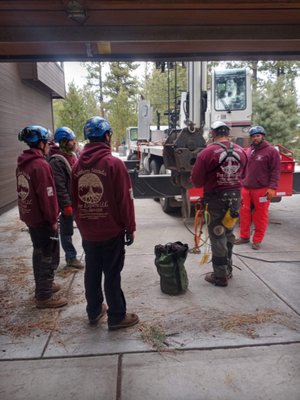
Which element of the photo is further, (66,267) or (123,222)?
(66,267)

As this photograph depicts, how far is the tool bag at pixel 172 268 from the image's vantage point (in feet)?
13.6

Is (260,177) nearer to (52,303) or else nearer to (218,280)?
(218,280)

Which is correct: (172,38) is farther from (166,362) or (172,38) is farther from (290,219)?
(290,219)

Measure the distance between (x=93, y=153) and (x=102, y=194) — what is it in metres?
0.38

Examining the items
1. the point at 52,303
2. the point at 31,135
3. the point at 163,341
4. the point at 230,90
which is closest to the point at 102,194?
the point at 31,135

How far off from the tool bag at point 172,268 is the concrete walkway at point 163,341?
135mm

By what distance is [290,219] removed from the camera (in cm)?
800

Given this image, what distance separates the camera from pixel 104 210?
3213 mm

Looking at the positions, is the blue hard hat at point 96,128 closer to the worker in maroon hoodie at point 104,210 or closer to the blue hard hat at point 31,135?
the worker in maroon hoodie at point 104,210

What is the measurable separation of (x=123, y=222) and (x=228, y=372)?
1.46m

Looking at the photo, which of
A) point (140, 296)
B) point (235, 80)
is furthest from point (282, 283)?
point (235, 80)

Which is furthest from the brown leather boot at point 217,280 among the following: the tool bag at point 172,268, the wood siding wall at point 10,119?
the wood siding wall at point 10,119

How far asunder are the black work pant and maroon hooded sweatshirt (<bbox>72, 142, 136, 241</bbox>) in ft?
2.55

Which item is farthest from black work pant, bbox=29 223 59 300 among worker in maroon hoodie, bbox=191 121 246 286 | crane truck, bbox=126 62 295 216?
crane truck, bbox=126 62 295 216
